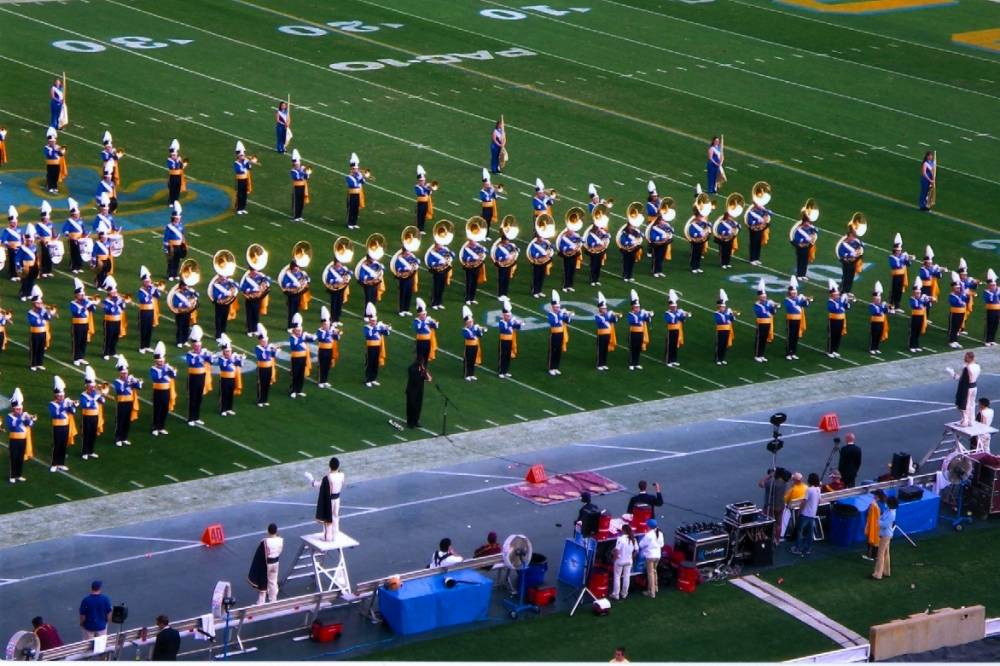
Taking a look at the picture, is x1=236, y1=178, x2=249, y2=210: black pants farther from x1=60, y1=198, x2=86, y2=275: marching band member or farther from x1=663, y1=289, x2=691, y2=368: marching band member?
x1=663, y1=289, x2=691, y2=368: marching band member

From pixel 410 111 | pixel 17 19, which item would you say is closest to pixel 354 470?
pixel 410 111

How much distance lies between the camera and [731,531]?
23766 millimetres

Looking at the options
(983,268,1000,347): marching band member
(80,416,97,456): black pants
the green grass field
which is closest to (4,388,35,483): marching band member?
the green grass field

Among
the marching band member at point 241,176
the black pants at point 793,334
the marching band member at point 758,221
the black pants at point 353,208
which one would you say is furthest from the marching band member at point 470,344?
the marching band member at point 241,176

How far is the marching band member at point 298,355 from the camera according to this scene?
28047 mm

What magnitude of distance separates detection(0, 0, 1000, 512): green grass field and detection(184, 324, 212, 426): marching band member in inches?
17.3

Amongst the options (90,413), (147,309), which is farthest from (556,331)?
(90,413)

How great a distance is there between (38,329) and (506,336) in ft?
20.0

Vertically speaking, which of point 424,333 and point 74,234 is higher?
point 424,333

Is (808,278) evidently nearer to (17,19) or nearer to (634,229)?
(634,229)

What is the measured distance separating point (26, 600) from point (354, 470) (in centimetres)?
505

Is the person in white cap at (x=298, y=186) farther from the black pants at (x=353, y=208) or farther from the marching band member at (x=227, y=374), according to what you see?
the marching band member at (x=227, y=374)

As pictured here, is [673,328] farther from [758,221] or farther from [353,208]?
[353,208]

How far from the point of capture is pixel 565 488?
1023 inches
